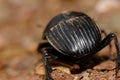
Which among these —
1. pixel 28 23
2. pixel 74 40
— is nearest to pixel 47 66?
pixel 74 40

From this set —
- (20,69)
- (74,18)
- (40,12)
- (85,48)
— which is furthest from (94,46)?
(40,12)

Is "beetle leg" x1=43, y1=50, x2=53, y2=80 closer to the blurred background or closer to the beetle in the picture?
the beetle

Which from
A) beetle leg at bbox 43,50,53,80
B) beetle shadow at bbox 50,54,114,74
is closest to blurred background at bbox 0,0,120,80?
beetle shadow at bbox 50,54,114,74

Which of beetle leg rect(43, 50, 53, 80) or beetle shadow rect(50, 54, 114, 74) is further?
beetle shadow rect(50, 54, 114, 74)

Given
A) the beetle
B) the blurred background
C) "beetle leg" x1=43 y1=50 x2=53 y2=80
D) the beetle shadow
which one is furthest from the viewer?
the blurred background

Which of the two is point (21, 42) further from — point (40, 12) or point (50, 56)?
point (50, 56)

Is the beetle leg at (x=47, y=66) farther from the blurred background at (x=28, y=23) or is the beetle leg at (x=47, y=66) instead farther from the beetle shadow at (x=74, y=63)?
the blurred background at (x=28, y=23)

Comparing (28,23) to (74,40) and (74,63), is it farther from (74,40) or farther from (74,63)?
(74,40)
